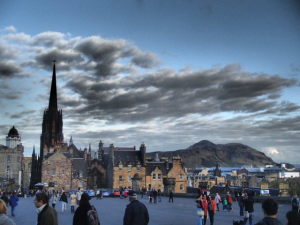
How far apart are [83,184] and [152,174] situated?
44.0 ft

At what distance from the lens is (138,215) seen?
8.77m

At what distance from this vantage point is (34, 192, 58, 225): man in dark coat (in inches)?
273

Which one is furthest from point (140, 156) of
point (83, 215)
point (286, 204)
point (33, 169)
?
point (83, 215)

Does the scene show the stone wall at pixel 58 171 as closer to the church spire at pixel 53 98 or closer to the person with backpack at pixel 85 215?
the church spire at pixel 53 98

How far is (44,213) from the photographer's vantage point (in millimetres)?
6984

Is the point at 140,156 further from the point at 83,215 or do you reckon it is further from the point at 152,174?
the point at 83,215

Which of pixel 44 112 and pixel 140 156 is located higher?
pixel 44 112

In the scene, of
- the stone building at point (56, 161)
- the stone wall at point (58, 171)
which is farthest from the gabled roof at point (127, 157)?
the stone wall at point (58, 171)

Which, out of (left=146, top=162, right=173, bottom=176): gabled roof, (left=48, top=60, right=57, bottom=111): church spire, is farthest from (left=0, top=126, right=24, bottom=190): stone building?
(left=146, top=162, right=173, bottom=176): gabled roof

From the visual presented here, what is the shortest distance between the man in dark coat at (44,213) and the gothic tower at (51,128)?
8912 centimetres

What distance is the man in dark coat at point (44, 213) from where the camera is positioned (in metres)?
6.95

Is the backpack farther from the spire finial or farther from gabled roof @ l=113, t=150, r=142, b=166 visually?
the spire finial

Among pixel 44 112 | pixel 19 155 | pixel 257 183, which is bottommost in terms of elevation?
pixel 257 183

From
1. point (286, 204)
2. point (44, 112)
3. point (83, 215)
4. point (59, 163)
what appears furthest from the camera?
point (44, 112)
